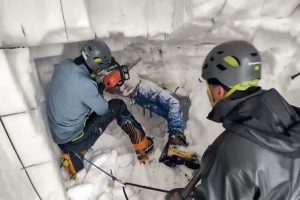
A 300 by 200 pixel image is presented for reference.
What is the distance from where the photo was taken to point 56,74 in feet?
6.68

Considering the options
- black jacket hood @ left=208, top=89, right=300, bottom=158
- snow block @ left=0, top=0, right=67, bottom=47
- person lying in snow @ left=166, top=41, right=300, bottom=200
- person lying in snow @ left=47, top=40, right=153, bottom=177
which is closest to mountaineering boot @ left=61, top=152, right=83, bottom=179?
person lying in snow @ left=47, top=40, right=153, bottom=177

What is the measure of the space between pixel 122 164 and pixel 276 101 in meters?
1.40

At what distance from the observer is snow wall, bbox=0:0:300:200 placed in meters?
1.67

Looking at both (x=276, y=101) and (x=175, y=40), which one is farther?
(x=175, y=40)

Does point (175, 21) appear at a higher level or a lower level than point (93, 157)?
higher

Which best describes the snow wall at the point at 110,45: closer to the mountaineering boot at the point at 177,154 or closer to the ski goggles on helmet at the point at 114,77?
the mountaineering boot at the point at 177,154

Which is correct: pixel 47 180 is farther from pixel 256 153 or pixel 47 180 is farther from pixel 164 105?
pixel 256 153

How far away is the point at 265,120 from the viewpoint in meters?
1.10

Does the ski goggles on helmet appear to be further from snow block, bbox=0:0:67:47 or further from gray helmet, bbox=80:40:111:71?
snow block, bbox=0:0:67:47

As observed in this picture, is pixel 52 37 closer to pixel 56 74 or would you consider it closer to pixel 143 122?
pixel 56 74

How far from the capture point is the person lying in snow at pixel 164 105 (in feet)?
7.24

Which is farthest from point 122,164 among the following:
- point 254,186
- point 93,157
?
point 254,186

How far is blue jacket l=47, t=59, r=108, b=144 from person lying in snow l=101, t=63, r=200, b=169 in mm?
168

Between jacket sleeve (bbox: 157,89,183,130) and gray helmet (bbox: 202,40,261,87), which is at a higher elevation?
gray helmet (bbox: 202,40,261,87)
